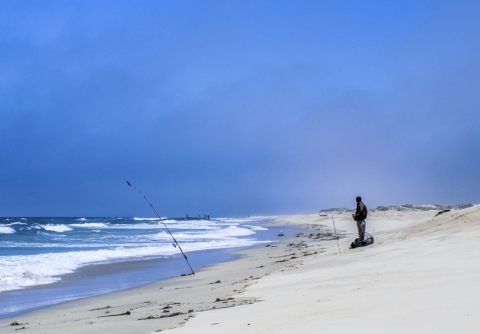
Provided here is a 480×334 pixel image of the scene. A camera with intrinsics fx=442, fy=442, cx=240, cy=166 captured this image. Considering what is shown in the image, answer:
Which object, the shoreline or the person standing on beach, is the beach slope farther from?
the shoreline

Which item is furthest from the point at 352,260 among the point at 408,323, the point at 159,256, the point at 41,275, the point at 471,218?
the point at 159,256

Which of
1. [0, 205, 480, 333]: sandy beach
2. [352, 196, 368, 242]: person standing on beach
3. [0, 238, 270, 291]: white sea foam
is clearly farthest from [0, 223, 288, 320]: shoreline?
[352, 196, 368, 242]: person standing on beach

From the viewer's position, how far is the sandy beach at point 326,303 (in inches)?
161

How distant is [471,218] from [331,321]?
33.3ft

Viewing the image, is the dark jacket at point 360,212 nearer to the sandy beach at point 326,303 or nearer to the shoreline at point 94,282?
the sandy beach at point 326,303

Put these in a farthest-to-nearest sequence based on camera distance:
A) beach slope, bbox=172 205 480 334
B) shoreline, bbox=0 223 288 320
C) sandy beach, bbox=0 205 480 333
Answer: shoreline, bbox=0 223 288 320 → sandy beach, bbox=0 205 480 333 → beach slope, bbox=172 205 480 334

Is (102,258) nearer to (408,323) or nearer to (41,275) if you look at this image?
(41,275)

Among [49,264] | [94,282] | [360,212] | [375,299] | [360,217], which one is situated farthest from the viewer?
[49,264]

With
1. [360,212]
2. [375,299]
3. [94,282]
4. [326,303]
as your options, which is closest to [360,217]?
Result: [360,212]

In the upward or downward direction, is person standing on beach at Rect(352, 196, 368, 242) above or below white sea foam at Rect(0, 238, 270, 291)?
above

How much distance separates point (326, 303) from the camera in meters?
5.37

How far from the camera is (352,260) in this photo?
33.2ft

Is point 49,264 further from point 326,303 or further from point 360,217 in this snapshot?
point 326,303

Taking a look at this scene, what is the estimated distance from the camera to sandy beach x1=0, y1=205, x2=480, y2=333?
4094mm
